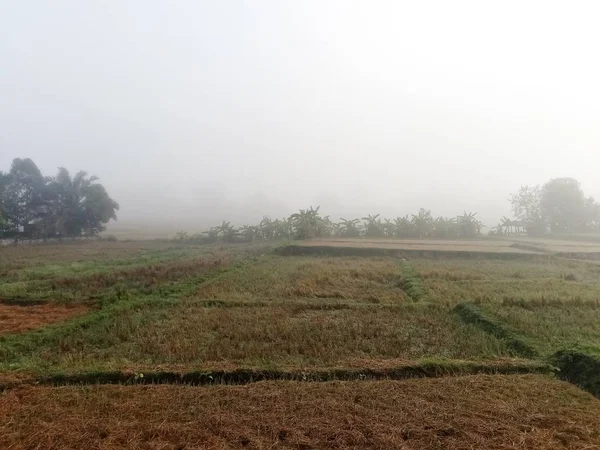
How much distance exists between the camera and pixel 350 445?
3.55 metres

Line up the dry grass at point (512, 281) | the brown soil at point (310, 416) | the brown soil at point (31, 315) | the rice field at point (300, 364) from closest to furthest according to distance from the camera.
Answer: the brown soil at point (310, 416) < the rice field at point (300, 364) < the brown soil at point (31, 315) < the dry grass at point (512, 281)

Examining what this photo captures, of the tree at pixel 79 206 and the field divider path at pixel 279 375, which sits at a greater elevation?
the tree at pixel 79 206

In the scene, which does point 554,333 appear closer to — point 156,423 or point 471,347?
point 471,347

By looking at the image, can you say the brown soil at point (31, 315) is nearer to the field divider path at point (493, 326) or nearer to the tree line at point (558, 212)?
the field divider path at point (493, 326)

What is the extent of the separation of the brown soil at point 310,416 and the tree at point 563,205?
1363 inches

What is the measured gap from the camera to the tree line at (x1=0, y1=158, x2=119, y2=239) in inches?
1090

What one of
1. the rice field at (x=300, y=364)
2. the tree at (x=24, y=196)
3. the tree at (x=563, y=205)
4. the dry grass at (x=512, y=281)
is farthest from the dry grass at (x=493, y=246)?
the tree at (x=24, y=196)

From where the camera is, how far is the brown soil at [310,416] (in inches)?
142

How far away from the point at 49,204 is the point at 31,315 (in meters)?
23.7

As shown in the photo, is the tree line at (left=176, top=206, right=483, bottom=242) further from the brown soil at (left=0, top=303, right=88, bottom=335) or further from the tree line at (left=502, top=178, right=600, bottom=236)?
the brown soil at (left=0, top=303, right=88, bottom=335)

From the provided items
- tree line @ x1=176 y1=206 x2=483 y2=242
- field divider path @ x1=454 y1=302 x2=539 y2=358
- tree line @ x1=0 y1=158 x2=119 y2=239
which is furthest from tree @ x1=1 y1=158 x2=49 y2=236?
field divider path @ x1=454 y1=302 x2=539 y2=358

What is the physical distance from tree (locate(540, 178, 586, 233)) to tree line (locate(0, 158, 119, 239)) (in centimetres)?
3497

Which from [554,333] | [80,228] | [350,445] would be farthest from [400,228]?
[350,445]

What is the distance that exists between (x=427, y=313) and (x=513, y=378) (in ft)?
11.5
